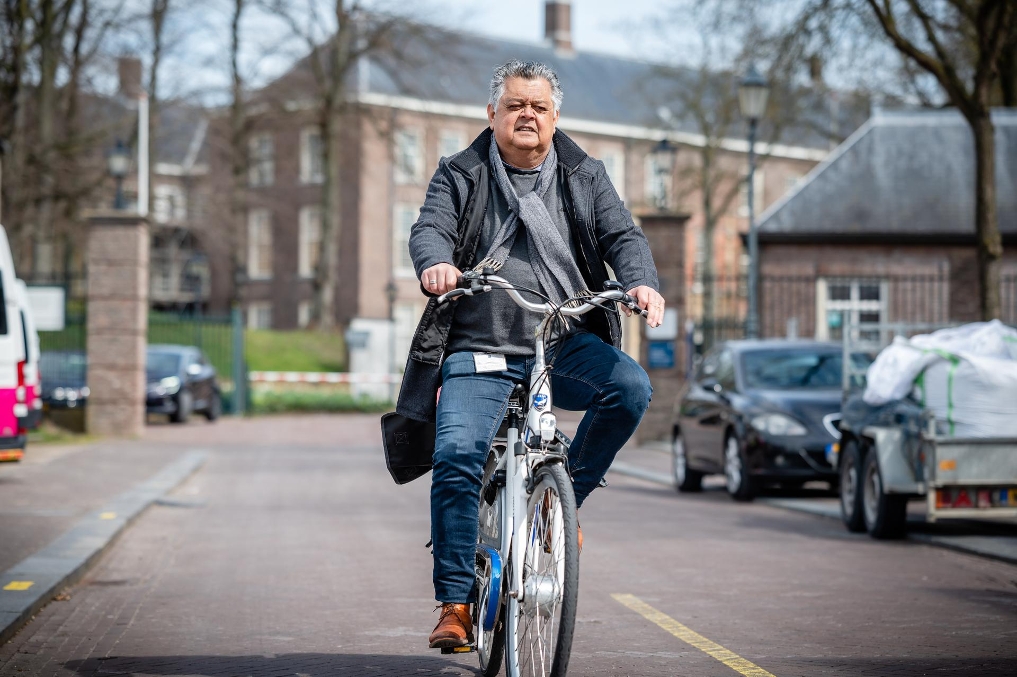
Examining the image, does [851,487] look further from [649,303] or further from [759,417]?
[649,303]

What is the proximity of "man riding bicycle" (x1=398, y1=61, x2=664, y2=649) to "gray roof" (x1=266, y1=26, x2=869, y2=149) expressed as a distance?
28.5 meters

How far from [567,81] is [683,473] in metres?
46.4

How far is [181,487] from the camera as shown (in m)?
14.5

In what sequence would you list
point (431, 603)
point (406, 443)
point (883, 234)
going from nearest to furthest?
point (406, 443) → point (431, 603) → point (883, 234)

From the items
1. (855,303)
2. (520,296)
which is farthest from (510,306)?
(855,303)

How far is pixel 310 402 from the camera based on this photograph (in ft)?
116

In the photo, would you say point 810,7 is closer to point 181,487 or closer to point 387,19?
point 181,487

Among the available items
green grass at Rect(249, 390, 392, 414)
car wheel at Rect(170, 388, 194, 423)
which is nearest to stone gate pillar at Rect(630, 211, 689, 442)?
car wheel at Rect(170, 388, 194, 423)

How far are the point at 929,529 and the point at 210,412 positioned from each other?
69.5 ft

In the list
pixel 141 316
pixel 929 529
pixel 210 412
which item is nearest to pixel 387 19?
pixel 210 412

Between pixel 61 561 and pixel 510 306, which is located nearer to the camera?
pixel 510 306

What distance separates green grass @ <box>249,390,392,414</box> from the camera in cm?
3447

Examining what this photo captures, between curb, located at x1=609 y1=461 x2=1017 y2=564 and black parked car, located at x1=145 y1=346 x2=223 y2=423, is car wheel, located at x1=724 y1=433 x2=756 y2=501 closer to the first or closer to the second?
curb, located at x1=609 y1=461 x2=1017 y2=564

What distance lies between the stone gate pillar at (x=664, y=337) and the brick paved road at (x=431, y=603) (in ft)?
32.8
